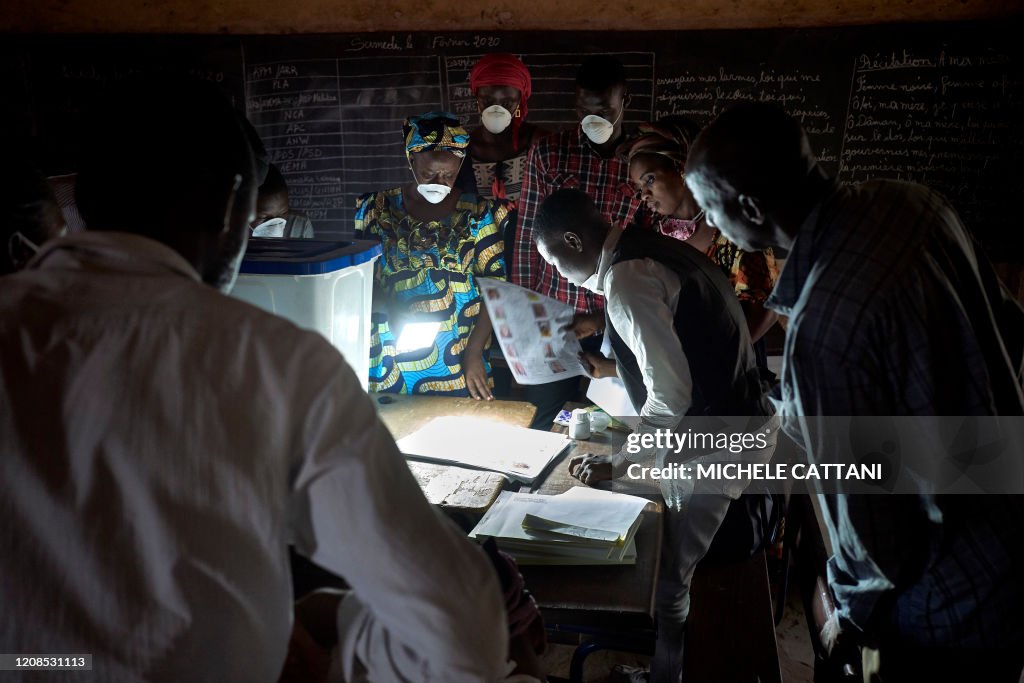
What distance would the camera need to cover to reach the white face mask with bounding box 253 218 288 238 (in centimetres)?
254

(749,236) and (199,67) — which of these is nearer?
(749,236)

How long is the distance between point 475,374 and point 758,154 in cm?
143

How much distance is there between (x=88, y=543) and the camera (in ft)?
1.99

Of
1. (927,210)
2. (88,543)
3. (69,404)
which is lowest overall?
(88,543)

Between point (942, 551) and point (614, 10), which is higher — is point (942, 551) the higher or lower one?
the lower one

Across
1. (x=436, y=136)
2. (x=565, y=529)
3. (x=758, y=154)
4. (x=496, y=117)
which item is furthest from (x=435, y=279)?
(x=758, y=154)

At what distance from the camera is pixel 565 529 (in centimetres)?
133

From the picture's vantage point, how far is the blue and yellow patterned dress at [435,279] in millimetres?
2457

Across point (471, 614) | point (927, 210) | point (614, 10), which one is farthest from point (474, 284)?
point (614, 10)

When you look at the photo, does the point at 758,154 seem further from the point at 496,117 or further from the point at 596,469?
the point at 496,117

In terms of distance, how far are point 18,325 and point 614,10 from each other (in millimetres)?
3767

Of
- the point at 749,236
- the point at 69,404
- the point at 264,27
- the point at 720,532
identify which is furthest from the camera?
the point at 264,27

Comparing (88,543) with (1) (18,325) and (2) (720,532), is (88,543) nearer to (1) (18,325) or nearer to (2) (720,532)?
(1) (18,325)

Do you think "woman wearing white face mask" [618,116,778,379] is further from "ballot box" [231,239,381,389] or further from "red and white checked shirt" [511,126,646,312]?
"ballot box" [231,239,381,389]
